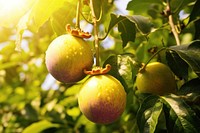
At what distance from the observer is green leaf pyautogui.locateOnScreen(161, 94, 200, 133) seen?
89 centimetres

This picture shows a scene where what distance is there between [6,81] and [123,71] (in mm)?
1956

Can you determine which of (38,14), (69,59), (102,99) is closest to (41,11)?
(38,14)

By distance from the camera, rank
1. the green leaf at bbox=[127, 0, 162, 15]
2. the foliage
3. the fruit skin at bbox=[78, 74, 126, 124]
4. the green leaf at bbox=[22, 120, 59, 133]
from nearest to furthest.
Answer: the fruit skin at bbox=[78, 74, 126, 124], the foliage, the green leaf at bbox=[127, 0, 162, 15], the green leaf at bbox=[22, 120, 59, 133]

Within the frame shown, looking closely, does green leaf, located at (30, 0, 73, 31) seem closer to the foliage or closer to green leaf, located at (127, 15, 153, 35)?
the foliage

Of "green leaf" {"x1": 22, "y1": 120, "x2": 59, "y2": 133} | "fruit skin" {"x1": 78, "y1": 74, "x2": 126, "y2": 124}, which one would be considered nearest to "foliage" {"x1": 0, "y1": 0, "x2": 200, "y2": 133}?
"green leaf" {"x1": 22, "y1": 120, "x2": 59, "y2": 133}

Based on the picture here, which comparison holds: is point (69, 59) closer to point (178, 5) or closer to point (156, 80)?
point (156, 80)

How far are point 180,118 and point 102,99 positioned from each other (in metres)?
0.22

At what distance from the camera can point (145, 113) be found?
0.94 meters

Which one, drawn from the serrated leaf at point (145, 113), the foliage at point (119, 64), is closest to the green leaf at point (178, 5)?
the foliage at point (119, 64)

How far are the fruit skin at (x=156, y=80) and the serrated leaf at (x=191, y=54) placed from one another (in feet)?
0.45

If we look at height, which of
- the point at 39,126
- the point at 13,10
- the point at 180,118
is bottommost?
the point at 39,126

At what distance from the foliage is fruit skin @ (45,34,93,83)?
0.38 ft

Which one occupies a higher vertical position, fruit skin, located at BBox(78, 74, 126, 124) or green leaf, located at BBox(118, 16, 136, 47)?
green leaf, located at BBox(118, 16, 136, 47)

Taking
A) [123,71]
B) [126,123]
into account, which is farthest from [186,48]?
[126,123]
